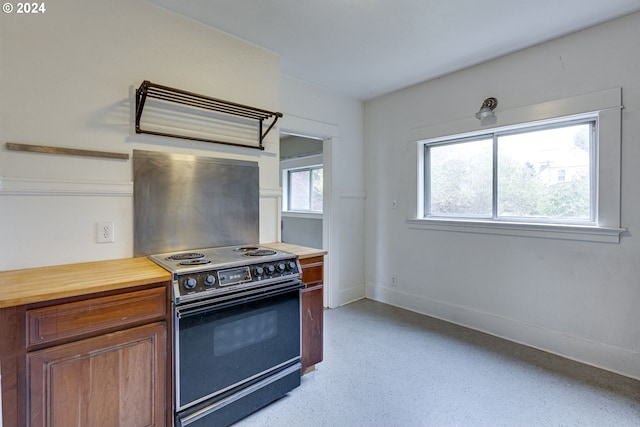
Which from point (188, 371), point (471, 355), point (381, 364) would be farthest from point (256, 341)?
point (471, 355)

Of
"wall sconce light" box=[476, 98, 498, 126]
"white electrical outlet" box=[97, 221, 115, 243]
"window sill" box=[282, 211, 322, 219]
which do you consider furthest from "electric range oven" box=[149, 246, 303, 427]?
"window sill" box=[282, 211, 322, 219]

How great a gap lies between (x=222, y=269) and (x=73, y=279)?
68 cm

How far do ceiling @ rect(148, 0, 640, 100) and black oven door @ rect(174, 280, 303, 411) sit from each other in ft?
6.08

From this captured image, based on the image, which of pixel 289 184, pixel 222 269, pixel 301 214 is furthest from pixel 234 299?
pixel 289 184

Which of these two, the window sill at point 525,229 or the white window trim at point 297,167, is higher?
the white window trim at point 297,167

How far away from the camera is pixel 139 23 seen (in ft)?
6.54

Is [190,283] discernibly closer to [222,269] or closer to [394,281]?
[222,269]

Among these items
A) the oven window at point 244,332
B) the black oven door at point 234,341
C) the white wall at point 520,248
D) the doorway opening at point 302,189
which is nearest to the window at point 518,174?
the white wall at point 520,248

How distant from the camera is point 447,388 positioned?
210 centimetres

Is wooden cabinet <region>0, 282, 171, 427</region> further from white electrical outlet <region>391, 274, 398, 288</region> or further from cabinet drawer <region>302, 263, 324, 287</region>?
white electrical outlet <region>391, 274, 398, 288</region>

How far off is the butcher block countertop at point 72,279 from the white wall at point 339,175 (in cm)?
201

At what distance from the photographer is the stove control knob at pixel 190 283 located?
1586 mm

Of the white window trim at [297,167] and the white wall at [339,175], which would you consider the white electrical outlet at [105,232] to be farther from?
the white window trim at [297,167]

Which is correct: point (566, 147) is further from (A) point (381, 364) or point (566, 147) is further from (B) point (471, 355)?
(A) point (381, 364)
